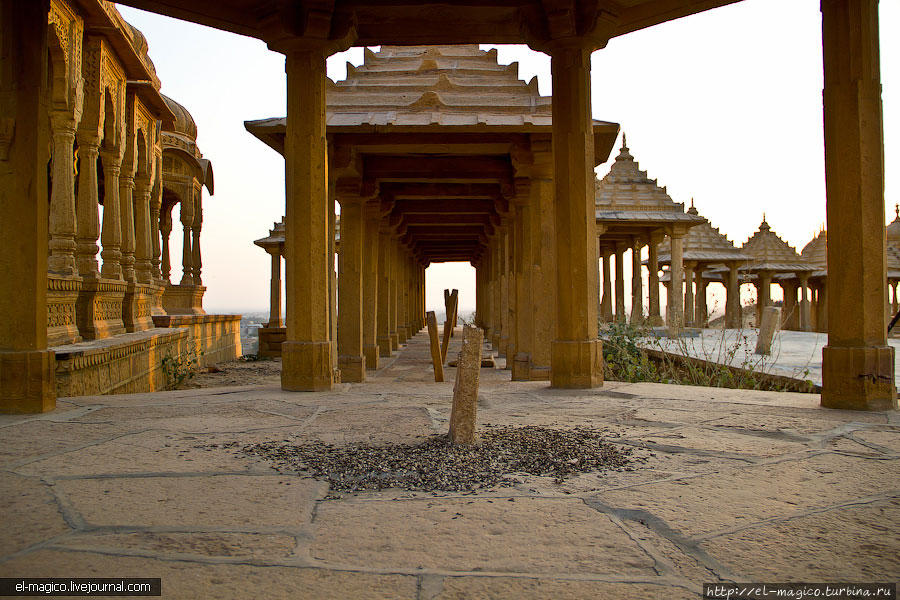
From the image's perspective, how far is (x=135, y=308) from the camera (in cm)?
1219

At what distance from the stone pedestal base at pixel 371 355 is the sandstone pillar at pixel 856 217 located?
31.4 feet

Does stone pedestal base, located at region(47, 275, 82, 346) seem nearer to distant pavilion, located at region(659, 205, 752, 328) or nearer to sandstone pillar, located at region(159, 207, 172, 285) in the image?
sandstone pillar, located at region(159, 207, 172, 285)

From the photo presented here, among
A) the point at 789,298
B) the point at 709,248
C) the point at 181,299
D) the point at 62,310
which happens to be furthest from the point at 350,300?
the point at 789,298

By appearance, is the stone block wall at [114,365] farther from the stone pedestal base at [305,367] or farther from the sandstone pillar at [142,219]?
the sandstone pillar at [142,219]

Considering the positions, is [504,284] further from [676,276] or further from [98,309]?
[98,309]

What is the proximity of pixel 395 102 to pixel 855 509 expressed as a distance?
9.08 m

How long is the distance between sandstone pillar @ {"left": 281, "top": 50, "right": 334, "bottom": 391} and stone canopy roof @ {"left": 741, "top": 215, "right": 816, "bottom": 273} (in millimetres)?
28365

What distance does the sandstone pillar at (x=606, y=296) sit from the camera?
2628cm

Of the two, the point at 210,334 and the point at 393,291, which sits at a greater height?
the point at 393,291

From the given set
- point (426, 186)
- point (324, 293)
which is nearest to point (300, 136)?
point (324, 293)

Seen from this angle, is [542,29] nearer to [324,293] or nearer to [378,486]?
[324,293]

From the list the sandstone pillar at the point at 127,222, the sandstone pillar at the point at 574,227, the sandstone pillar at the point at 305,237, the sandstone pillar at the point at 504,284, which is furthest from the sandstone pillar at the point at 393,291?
the sandstone pillar at the point at 574,227

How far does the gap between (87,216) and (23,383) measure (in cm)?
673

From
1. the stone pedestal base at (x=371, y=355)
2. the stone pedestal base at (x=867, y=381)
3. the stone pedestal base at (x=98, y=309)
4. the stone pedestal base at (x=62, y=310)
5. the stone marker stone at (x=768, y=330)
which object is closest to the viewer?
the stone pedestal base at (x=867, y=381)
